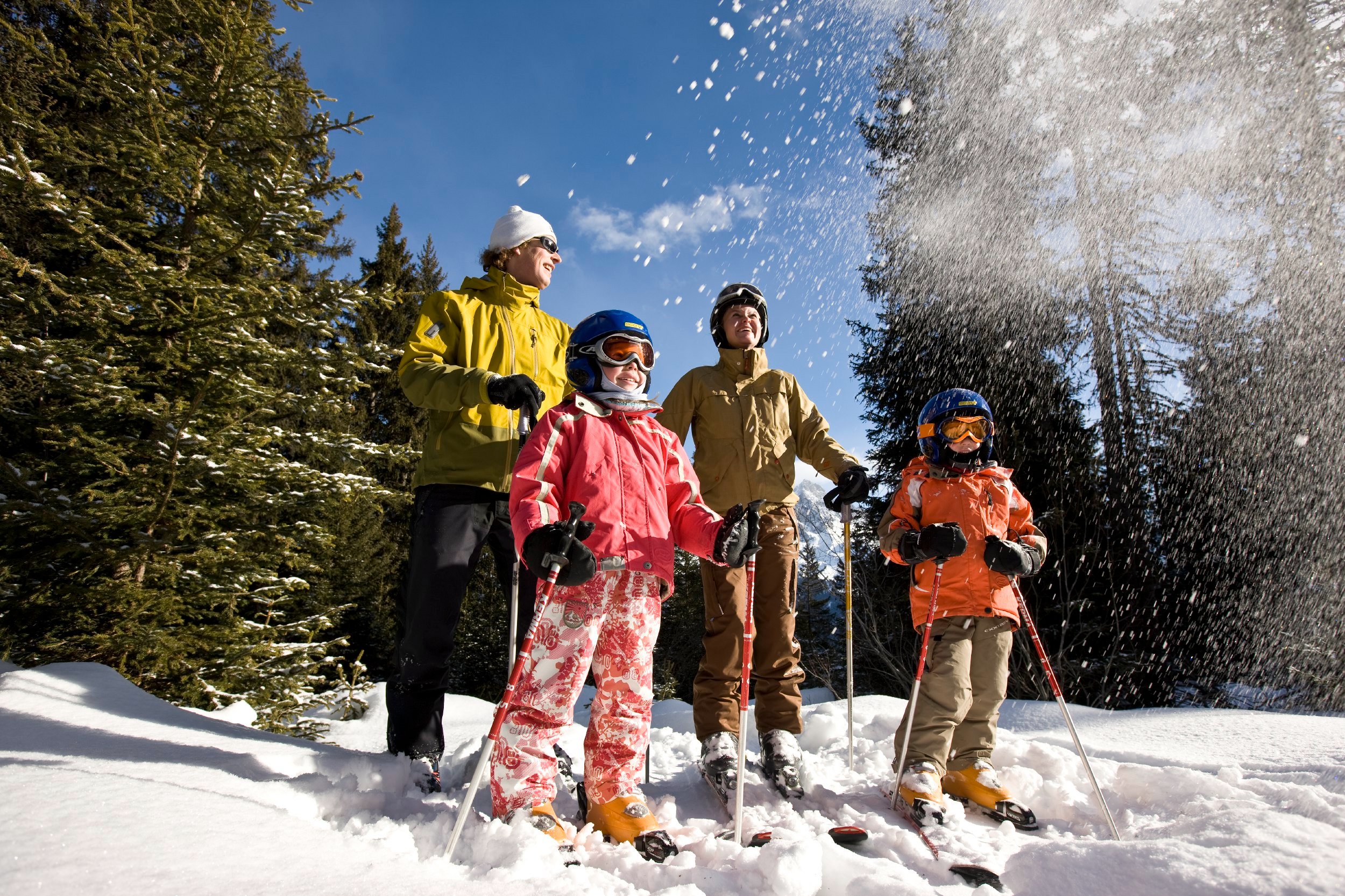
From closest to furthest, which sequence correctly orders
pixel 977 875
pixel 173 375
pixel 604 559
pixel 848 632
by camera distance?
pixel 977 875, pixel 604 559, pixel 848 632, pixel 173 375

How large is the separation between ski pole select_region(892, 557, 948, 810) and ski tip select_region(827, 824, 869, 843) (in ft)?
1.70

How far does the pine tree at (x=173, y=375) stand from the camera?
4730mm

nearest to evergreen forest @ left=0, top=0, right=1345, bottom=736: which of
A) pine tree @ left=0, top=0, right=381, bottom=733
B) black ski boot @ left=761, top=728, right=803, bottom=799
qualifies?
pine tree @ left=0, top=0, right=381, bottom=733

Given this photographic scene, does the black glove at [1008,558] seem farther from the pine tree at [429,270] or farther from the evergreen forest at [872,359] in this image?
the pine tree at [429,270]

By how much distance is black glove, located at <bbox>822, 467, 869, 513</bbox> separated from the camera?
347 cm

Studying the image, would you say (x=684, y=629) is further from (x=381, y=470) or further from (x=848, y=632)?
(x=848, y=632)

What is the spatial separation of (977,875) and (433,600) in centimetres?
225

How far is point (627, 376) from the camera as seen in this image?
2.79 m

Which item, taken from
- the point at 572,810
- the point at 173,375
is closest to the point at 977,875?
the point at 572,810

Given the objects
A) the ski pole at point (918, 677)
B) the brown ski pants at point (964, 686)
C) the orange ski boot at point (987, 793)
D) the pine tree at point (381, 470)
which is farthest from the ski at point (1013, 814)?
the pine tree at point (381, 470)

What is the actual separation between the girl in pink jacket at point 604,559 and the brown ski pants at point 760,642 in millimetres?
641

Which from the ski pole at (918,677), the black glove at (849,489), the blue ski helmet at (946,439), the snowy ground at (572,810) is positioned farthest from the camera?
the blue ski helmet at (946,439)

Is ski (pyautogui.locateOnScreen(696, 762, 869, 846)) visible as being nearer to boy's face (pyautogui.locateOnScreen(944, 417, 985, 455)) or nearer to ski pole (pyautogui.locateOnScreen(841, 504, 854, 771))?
ski pole (pyautogui.locateOnScreen(841, 504, 854, 771))

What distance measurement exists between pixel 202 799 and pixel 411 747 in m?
1.09
